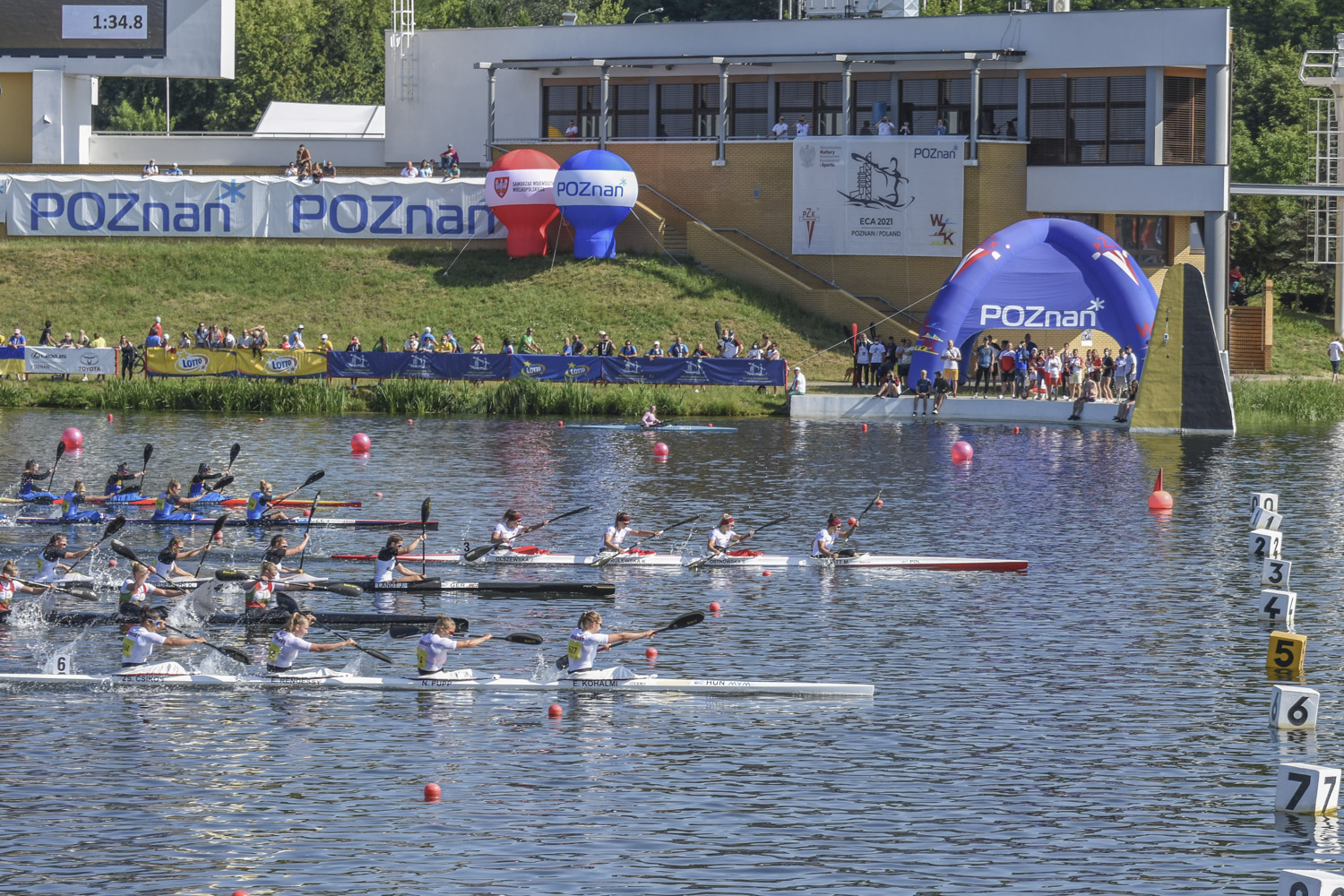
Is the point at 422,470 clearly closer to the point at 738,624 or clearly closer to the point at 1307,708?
the point at 738,624

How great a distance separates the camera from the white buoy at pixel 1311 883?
1325 cm

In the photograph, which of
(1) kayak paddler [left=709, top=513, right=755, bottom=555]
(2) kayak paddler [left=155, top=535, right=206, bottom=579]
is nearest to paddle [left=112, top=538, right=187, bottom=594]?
(2) kayak paddler [left=155, top=535, right=206, bottom=579]

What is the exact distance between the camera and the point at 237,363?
55.4 metres

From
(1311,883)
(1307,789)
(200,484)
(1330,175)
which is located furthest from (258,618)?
(1330,175)

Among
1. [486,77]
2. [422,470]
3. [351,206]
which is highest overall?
[486,77]

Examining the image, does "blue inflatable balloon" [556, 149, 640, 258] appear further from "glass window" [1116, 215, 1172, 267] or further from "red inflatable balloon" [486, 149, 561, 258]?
"glass window" [1116, 215, 1172, 267]

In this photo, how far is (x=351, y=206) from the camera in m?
65.0

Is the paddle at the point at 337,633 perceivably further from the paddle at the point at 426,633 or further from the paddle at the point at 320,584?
the paddle at the point at 320,584

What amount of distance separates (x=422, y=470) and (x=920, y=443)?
1451 cm

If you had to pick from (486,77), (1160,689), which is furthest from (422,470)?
(486,77)

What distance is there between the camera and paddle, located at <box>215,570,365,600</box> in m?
26.0

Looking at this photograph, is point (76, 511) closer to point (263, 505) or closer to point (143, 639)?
point (263, 505)

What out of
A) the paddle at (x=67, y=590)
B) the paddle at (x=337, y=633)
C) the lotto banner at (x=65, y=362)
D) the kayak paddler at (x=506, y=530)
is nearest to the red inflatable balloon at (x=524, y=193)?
the lotto banner at (x=65, y=362)

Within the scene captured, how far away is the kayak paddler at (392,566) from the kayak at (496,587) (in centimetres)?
10
